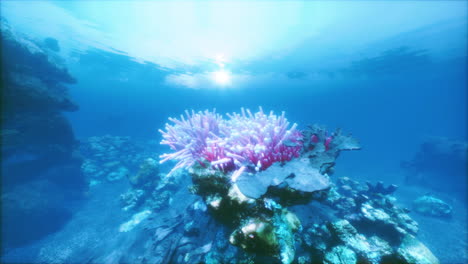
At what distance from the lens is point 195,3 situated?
12.0m

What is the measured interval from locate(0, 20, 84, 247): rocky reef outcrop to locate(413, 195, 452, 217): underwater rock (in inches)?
777

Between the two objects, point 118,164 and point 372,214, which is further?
point 118,164

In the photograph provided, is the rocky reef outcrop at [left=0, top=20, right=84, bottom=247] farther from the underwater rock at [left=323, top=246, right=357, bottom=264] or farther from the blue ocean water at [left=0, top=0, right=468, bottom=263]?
the underwater rock at [left=323, top=246, right=357, bottom=264]

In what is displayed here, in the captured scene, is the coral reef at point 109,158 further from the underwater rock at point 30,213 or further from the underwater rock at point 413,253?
the underwater rock at point 413,253

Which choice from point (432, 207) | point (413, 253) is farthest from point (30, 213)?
point (432, 207)

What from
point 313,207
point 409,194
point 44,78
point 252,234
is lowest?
point 409,194

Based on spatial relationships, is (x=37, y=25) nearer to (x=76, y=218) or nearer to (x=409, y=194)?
(x=76, y=218)

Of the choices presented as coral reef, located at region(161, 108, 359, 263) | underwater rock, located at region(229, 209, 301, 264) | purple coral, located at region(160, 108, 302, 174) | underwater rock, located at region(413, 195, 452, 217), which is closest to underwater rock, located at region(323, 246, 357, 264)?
coral reef, located at region(161, 108, 359, 263)

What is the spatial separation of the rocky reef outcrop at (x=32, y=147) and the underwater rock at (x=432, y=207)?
1974cm

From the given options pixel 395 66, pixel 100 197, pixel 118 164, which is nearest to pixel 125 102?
pixel 118 164

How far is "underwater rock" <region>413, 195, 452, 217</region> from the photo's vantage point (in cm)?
1044

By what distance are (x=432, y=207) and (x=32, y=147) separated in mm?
22379

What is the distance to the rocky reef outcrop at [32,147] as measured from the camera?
27.4ft

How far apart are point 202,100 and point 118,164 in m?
33.8
